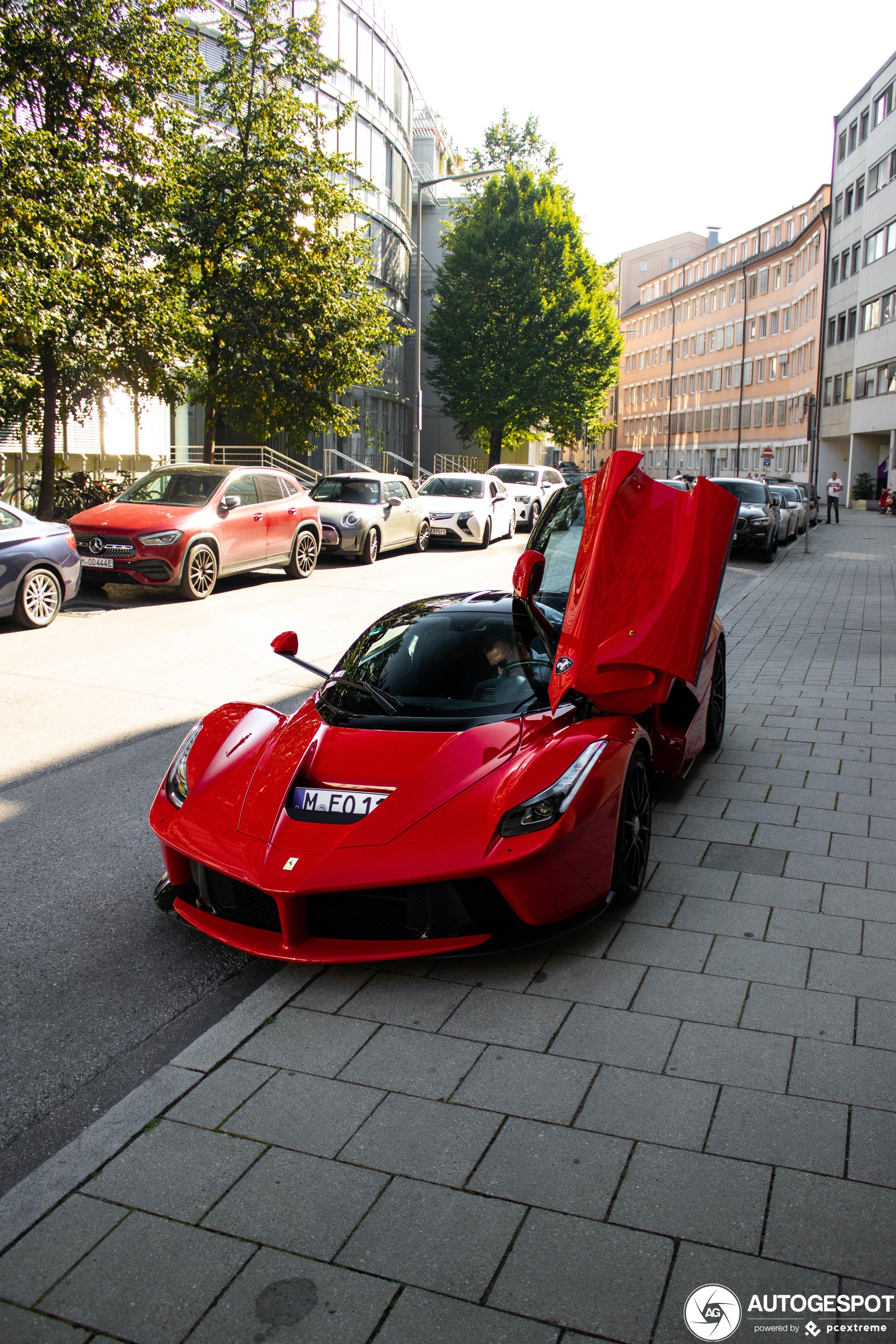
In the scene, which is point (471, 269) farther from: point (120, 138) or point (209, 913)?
point (209, 913)

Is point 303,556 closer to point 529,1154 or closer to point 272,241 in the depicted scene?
point 272,241

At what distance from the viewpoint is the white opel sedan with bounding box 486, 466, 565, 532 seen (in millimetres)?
29000

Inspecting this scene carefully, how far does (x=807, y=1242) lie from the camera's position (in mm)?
2467

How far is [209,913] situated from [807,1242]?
2327 millimetres

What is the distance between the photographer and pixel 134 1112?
304 cm

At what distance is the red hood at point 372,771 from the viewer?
3.83m

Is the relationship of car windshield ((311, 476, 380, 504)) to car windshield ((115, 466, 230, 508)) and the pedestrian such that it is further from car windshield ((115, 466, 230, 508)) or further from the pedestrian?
the pedestrian

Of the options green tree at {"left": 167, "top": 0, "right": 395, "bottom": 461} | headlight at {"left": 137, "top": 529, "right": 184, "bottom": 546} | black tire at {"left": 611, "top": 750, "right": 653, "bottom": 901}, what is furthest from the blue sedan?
black tire at {"left": 611, "top": 750, "right": 653, "bottom": 901}

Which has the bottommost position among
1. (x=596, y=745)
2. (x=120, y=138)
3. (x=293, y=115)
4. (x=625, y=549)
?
(x=596, y=745)

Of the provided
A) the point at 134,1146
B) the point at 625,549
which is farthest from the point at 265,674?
the point at 134,1146

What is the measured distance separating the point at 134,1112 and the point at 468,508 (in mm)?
20842

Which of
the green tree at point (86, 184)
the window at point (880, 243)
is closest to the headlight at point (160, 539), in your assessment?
the green tree at point (86, 184)

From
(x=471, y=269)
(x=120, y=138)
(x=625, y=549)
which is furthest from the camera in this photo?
(x=471, y=269)

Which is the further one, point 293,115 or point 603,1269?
point 293,115
